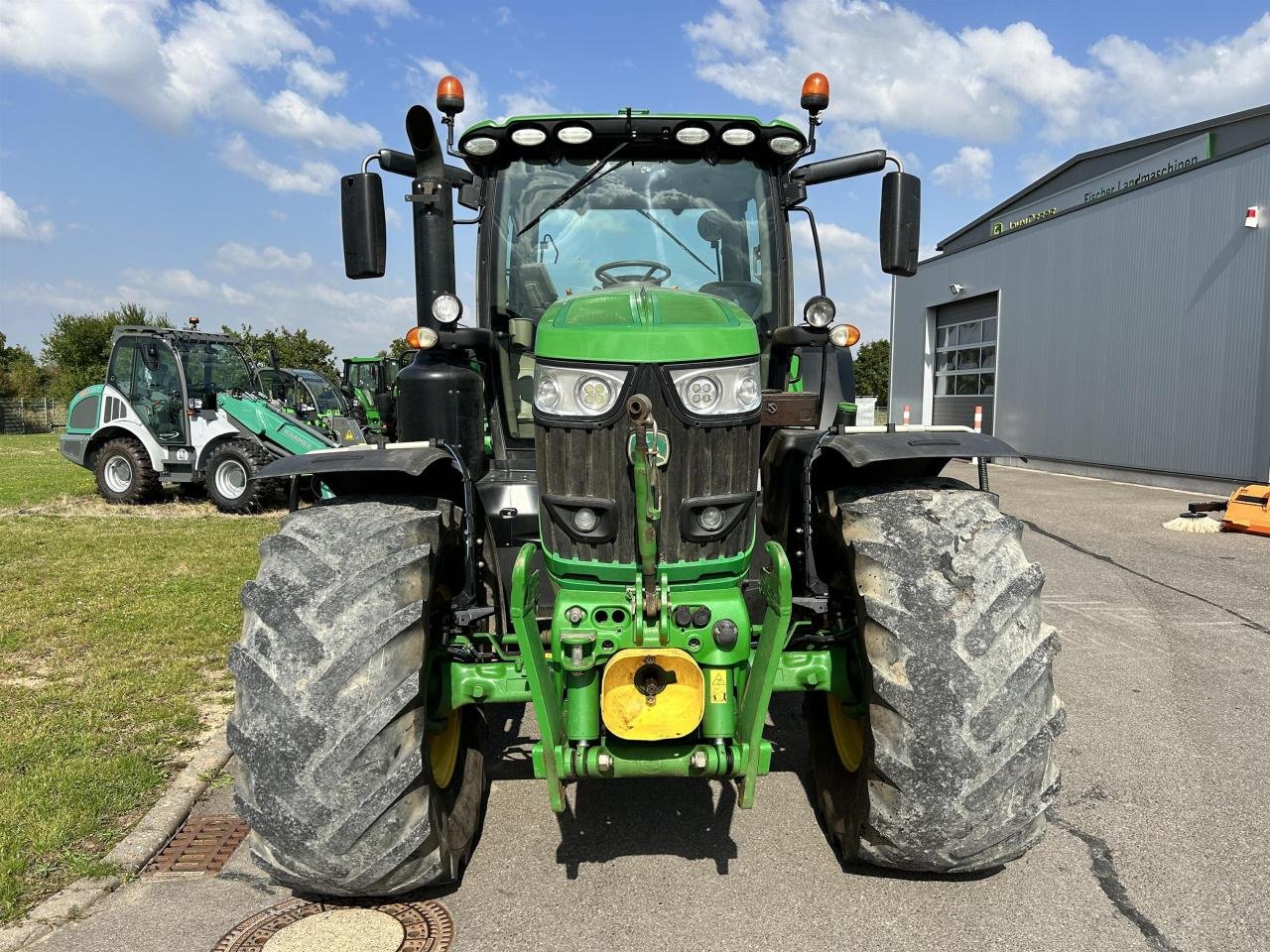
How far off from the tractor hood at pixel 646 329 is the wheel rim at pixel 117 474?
12.8 meters

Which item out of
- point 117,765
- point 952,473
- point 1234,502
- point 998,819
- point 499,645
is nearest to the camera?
point 998,819

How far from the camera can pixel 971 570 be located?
2691 mm

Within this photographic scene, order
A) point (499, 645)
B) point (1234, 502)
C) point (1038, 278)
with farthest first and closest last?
point (1038, 278)
point (1234, 502)
point (499, 645)

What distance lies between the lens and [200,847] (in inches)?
129

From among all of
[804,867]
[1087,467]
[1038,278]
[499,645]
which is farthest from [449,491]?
[1038,278]

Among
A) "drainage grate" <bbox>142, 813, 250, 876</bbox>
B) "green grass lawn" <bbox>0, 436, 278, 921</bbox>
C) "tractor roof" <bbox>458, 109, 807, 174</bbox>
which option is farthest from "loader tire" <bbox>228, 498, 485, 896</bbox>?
"tractor roof" <bbox>458, 109, 807, 174</bbox>

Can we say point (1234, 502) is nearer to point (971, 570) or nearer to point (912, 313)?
point (971, 570)

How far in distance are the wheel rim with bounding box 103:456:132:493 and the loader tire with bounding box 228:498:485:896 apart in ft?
41.4

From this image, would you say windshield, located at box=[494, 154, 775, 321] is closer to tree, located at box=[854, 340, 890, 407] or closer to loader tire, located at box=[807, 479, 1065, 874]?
loader tire, located at box=[807, 479, 1065, 874]

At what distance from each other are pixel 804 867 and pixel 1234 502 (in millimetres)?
9626

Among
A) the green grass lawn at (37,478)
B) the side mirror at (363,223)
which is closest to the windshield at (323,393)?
the green grass lawn at (37,478)

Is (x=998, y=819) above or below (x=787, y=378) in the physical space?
below

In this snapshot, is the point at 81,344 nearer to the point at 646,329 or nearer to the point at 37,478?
the point at 37,478

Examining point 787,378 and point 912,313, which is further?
point 912,313
